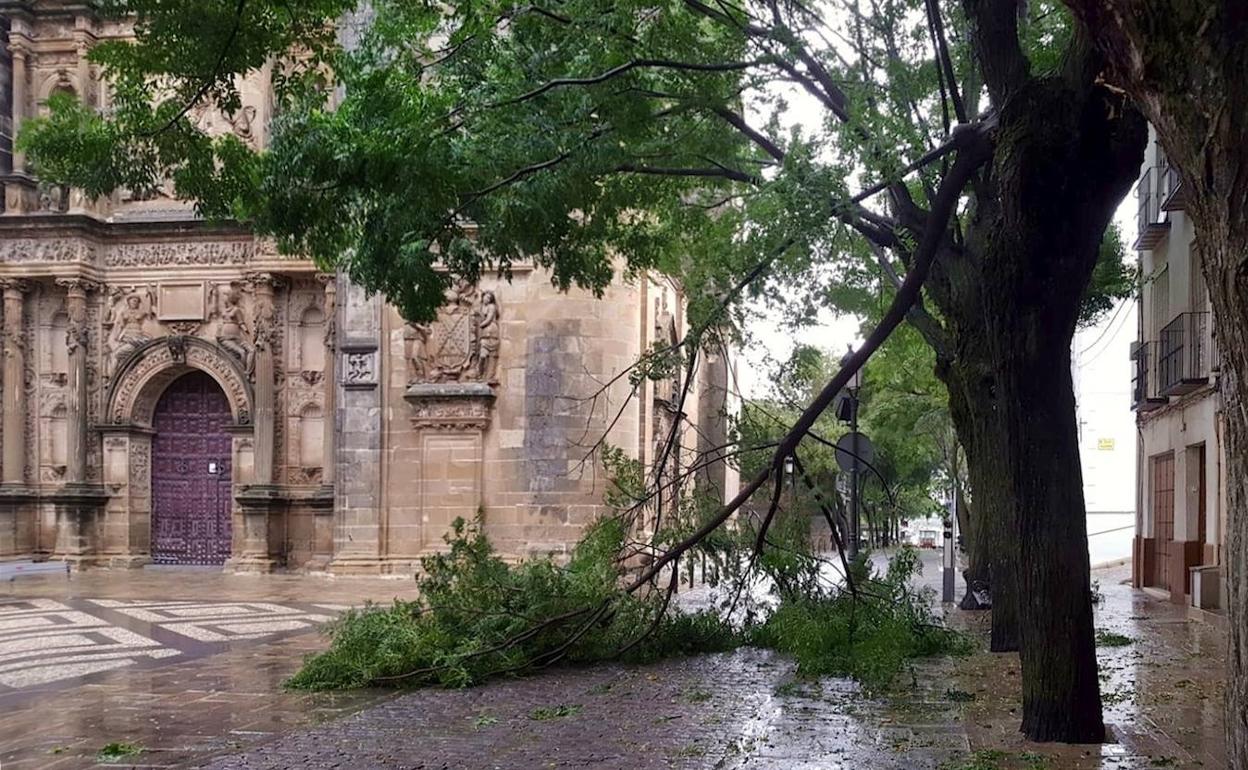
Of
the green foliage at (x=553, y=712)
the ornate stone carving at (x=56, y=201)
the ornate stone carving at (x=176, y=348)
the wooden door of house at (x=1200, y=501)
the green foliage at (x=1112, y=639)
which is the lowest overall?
the green foliage at (x=1112, y=639)

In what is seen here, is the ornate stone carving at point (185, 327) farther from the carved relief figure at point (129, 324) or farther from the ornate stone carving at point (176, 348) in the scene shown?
the carved relief figure at point (129, 324)

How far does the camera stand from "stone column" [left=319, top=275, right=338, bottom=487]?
22922 mm

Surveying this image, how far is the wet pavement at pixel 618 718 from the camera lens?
6691 mm

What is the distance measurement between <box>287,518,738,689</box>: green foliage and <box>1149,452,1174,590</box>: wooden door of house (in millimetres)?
13223

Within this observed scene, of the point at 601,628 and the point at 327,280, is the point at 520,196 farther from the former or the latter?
the point at 327,280

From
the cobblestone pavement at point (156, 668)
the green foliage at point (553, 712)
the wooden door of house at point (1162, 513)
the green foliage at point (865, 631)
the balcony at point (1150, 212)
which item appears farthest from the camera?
the wooden door of house at point (1162, 513)

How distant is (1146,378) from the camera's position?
865 inches

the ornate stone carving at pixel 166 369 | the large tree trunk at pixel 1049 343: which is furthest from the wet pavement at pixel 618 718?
the ornate stone carving at pixel 166 369

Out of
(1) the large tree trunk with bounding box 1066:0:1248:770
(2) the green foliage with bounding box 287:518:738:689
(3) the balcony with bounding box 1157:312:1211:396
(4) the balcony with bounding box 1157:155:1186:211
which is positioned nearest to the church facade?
(3) the balcony with bounding box 1157:312:1211:396

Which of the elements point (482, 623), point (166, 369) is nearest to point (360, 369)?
point (166, 369)

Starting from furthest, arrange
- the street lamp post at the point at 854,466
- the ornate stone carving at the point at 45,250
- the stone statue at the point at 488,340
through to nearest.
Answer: the ornate stone carving at the point at 45,250, the stone statue at the point at 488,340, the street lamp post at the point at 854,466

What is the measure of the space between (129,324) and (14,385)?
2649mm

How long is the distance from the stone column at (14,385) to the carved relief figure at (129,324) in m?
1.88

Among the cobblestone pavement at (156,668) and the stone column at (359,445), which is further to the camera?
the stone column at (359,445)
